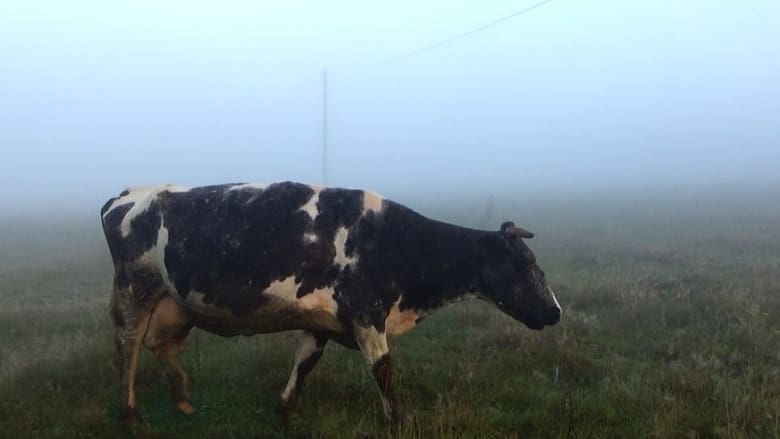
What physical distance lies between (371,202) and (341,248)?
1.87 ft

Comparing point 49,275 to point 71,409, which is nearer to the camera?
point 71,409

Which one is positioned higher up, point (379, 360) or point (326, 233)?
point (326, 233)

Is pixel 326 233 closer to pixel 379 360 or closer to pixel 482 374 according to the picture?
pixel 379 360

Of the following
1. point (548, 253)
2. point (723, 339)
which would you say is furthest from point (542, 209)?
point (723, 339)

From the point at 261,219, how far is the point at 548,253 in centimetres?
1568

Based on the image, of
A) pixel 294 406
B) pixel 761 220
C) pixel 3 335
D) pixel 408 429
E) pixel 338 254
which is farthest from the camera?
pixel 761 220

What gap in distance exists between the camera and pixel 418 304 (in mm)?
6082

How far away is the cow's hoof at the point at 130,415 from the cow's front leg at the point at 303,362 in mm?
1294

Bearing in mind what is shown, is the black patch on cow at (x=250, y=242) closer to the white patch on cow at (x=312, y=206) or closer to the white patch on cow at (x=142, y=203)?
the white patch on cow at (x=312, y=206)

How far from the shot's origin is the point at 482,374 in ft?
22.9

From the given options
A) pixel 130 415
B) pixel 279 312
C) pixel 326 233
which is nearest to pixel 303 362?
pixel 279 312

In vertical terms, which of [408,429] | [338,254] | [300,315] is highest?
[338,254]

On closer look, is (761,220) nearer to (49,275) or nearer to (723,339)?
(723,339)

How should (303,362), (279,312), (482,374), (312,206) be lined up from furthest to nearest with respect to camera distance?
1. (482,374)
2. (303,362)
3. (312,206)
4. (279,312)
